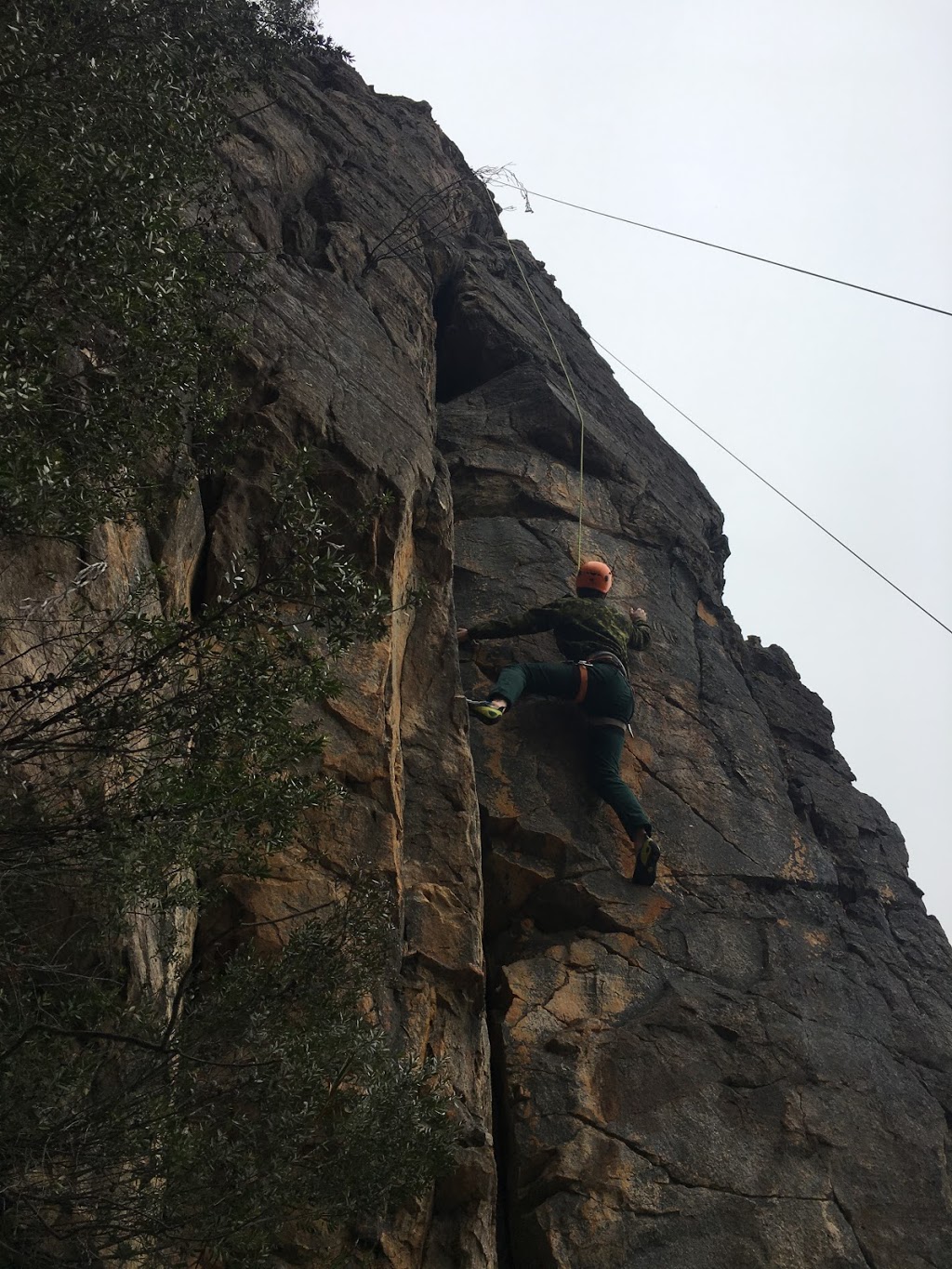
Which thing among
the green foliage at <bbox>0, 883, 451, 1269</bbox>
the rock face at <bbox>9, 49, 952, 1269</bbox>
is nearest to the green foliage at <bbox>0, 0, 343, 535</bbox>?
the rock face at <bbox>9, 49, 952, 1269</bbox>

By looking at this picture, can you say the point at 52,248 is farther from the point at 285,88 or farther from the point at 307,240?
the point at 285,88

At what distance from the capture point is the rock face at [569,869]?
681 cm

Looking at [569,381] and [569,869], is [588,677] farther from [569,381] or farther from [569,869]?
[569,381]

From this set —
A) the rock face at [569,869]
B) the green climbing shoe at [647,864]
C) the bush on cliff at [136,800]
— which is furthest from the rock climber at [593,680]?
the bush on cliff at [136,800]

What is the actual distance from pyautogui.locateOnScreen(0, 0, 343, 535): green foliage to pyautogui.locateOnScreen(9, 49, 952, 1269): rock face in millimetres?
1351

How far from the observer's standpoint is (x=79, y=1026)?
4.61m

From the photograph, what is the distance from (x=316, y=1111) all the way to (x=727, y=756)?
653 centimetres

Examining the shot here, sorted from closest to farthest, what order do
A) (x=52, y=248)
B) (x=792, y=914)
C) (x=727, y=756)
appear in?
1. (x=52, y=248)
2. (x=792, y=914)
3. (x=727, y=756)

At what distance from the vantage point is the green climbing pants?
29.9 feet

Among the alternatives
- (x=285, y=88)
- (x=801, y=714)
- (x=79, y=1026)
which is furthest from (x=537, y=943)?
(x=285, y=88)

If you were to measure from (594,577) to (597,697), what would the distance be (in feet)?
5.40

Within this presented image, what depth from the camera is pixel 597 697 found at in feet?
31.4

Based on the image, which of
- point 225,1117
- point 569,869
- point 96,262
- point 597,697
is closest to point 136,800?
point 225,1117

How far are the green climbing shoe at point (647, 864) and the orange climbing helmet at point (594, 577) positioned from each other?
300 cm
